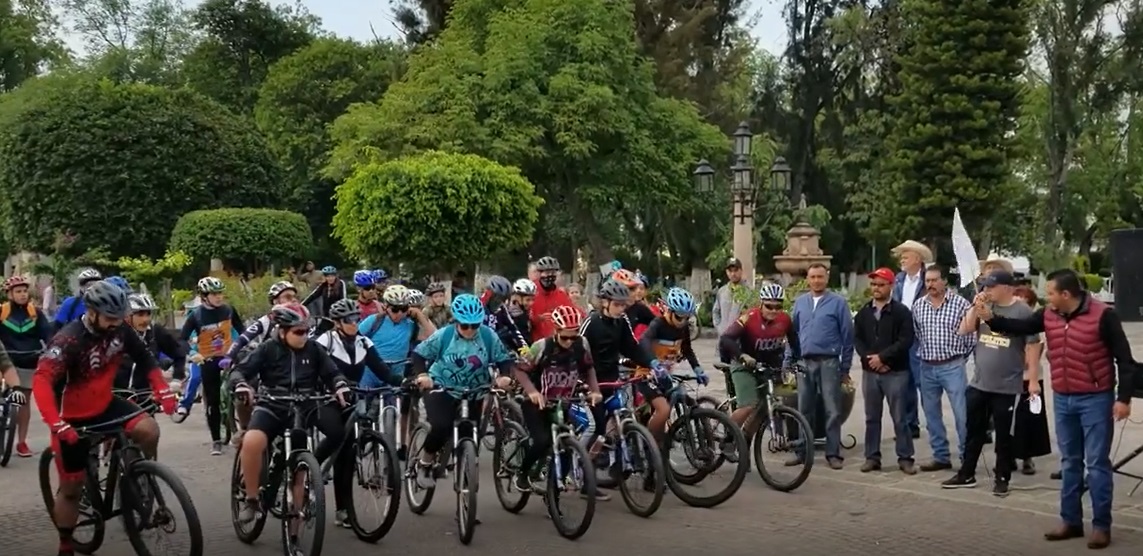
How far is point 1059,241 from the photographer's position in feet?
171

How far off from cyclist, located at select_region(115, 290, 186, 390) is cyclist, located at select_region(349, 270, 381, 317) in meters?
2.57

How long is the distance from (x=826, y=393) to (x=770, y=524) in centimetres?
243

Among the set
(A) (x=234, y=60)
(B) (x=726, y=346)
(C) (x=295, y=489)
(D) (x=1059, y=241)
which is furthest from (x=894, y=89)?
(C) (x=295, y=489)

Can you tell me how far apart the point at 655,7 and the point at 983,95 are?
11655mm

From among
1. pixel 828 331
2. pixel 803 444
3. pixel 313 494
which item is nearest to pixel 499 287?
pixel 828 331

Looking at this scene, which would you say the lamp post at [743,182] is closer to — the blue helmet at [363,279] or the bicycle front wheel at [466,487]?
the blue helmet at [363,279]

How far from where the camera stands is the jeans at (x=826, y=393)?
11125 mm

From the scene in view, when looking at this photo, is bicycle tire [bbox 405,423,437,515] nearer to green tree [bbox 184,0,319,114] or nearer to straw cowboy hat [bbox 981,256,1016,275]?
straw cowboy hat [bbox 981,256,1016,275]

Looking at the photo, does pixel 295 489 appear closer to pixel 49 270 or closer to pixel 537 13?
pixel 49 270

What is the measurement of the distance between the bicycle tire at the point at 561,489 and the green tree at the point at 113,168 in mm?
36584

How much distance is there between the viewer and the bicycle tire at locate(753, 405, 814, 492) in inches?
386

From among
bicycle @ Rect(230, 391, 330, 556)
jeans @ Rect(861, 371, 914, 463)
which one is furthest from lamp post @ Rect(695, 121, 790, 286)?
bicycle @ Rect(230, 391, 330, 556)

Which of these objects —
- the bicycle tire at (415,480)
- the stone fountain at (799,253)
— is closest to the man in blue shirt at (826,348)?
the bicycle tire at (415,480)

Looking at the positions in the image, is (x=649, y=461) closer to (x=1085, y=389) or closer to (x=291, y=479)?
(x=291, y=479)
